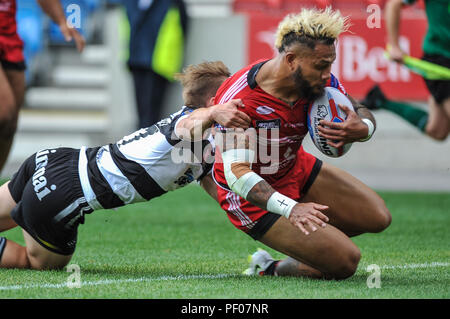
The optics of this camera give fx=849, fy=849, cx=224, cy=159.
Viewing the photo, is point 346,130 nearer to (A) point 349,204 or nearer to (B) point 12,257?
(A) point 349,204

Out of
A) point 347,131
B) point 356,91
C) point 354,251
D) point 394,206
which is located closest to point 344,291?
point 354,251

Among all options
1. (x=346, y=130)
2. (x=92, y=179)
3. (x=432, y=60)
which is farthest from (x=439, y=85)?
(x=92, y=179)

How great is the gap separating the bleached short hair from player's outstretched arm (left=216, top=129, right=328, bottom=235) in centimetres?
59

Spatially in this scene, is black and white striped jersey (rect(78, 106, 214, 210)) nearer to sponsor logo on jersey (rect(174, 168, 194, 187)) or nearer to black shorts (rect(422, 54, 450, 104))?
sponsor logo on jersey (rect(174, 168, 194, 187))

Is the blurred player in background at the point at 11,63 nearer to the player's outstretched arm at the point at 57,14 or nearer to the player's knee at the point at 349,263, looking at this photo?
the player's outstretched arm at the point at 57,14

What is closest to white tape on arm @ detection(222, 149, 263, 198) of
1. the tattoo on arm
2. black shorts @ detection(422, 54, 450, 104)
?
the tattoo on arm

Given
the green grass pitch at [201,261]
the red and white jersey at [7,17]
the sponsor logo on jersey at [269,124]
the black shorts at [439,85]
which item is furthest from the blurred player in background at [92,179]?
the black shorts at [439,85]

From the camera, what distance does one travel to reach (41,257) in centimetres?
510

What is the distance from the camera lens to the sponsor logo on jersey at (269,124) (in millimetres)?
4766

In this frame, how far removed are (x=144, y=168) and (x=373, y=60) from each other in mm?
8665

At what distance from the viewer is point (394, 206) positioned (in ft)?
29.3

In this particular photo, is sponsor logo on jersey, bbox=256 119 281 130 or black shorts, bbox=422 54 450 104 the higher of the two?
sponsor logo on jersey, bbox=256 119 281 130

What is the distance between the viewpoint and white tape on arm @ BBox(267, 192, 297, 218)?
14.4 ft
